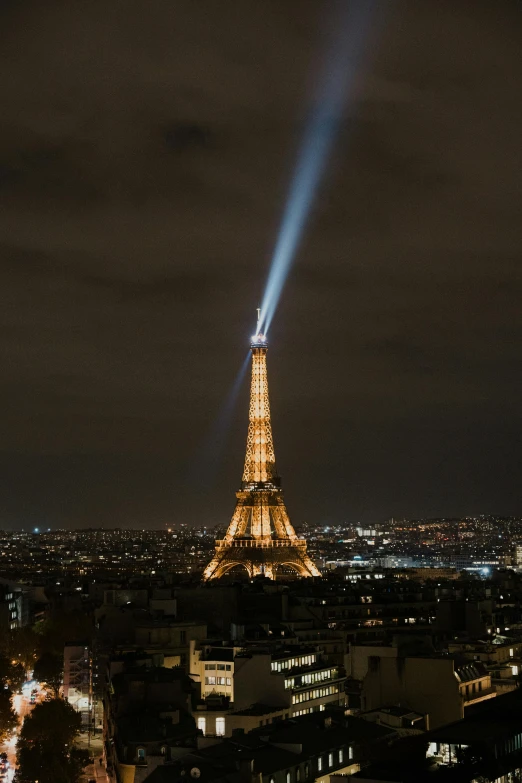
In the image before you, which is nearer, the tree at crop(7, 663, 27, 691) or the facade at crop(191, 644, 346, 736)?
the facade at crop(191, 644, 346, 736)

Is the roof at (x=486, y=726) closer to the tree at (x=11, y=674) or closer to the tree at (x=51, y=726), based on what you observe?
the tree at (x=51, y=726)

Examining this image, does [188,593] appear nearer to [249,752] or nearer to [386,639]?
[386,639]

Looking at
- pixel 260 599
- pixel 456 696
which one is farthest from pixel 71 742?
pixel 260 599

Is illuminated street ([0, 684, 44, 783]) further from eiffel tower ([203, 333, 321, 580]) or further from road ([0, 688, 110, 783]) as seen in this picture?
eiffel tower ([203, 333, 321, 580])

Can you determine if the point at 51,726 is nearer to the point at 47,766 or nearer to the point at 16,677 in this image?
the point at 47,766

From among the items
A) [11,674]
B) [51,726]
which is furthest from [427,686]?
[11,674]

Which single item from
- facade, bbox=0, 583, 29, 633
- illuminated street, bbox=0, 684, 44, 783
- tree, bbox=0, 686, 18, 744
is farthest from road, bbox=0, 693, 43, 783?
facade, bbox=0, 583, 29, 633

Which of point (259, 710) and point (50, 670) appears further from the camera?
point (50, 670)
